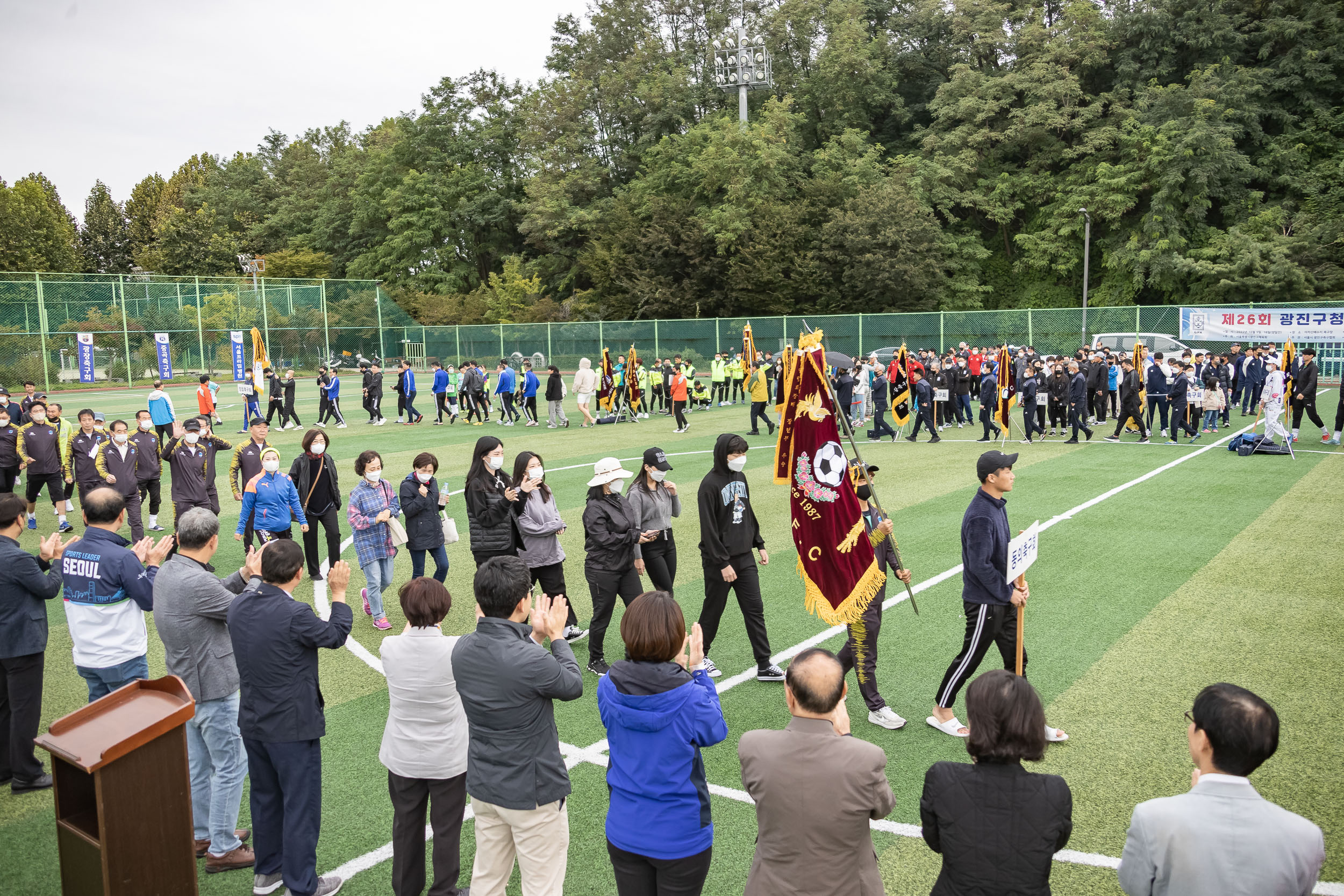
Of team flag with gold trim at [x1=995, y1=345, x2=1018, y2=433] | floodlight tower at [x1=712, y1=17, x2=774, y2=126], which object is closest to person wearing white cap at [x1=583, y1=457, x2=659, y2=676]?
team flag with gold trim at [x1=995, y1=345, x2=1018, y2=433]

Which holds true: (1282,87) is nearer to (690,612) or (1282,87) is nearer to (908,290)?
(908,290)

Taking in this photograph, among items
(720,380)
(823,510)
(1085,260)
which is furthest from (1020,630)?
(1085,260)

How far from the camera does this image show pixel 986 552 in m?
6.04

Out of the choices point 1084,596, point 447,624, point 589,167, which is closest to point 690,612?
point 447,624

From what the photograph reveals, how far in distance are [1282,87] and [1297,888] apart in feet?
174

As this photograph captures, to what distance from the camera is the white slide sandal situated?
6.39 m

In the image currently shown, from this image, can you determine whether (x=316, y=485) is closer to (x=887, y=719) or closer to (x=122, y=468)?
(x=122, y=468)

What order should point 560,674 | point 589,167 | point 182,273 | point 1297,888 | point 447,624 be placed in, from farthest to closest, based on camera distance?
1. point 182,273
2. point 589,167
3. point 447,624
4. point 560,674
5. point 1297,888

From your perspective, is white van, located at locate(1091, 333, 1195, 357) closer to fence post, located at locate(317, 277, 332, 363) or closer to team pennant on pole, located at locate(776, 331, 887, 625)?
team pennant on pole, located at locate(776, 331, 887, 625)

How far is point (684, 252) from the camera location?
55250mm

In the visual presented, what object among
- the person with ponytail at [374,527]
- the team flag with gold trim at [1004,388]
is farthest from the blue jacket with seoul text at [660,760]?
the team flag with gold trim at [1004,388]

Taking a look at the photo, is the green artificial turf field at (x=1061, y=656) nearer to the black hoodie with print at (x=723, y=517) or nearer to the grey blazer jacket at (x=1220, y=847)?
the black hoodie with print at (x=723, y=517)

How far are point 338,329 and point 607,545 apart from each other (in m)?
47.2

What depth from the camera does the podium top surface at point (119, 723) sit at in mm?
3625
